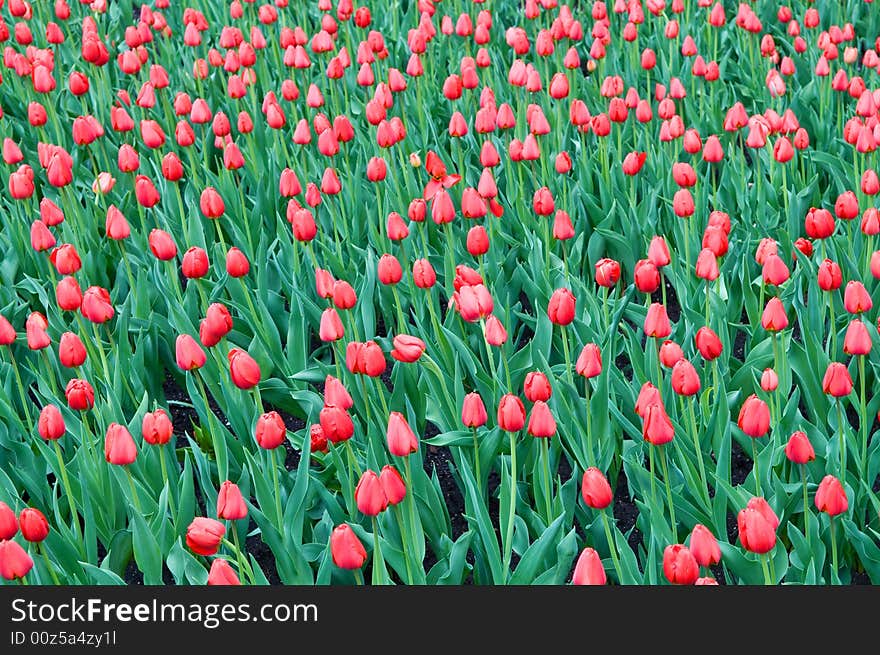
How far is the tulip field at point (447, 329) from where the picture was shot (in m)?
2.61

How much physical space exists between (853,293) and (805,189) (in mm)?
1412

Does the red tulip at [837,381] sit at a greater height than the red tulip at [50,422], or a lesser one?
greater

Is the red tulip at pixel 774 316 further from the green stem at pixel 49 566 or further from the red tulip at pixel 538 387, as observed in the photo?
the green stem at pixel 49 566

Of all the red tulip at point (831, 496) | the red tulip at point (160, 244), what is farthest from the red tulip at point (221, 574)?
the red tulip at point (160, 244)

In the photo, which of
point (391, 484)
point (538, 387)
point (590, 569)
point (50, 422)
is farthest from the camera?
point (50, 422)

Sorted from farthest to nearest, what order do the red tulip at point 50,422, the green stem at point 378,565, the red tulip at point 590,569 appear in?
the red tulip at point 50,422, the green stem at point 378,565, the red tulip at point 590,569

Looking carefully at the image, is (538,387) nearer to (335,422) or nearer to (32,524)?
(335,422)

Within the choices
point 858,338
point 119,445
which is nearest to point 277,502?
point 119,445

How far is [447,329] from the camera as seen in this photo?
339cm

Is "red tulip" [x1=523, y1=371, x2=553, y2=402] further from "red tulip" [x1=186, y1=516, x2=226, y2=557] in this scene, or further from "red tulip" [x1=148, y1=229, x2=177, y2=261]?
"red tulip" [x1=148, y1=229, x2=177, y2=261]

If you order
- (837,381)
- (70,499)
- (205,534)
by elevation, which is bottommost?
(70,499)

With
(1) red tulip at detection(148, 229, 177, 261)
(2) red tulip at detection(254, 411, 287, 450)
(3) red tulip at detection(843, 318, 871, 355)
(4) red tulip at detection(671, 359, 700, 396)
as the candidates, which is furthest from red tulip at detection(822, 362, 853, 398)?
(1) red tulip at detection(148, 229, 177, 261)

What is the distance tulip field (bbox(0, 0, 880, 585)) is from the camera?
8.57ft

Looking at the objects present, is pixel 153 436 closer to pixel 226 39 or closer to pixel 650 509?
pixel 650 509
